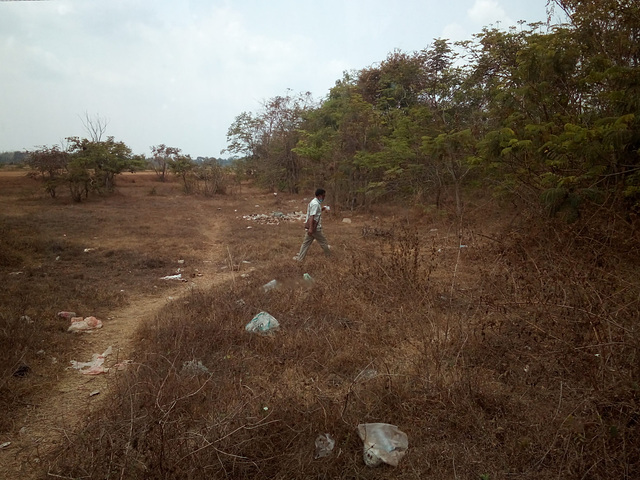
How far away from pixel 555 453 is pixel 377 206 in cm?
1328

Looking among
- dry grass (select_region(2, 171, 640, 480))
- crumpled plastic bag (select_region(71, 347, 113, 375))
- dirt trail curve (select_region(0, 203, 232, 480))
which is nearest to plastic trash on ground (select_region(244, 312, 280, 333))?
dry grass (select_region(2, 171, 640, 480))

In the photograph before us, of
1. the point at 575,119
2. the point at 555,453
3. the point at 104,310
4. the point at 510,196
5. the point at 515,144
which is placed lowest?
the point at 104,310

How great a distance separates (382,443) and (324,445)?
351mm

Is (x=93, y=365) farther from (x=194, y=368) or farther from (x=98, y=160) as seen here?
(x=98, y=160)

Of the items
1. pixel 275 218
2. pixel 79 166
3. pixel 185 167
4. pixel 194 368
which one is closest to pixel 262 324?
pixel 194 368

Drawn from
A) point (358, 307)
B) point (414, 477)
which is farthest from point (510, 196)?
point (414, 477)

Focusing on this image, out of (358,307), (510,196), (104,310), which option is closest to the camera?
(358,307)

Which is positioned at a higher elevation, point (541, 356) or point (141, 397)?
point (541, 356)

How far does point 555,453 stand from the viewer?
2043 mm

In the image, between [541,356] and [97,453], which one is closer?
[97,453]

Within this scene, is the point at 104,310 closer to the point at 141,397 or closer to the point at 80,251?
the point at 141,397

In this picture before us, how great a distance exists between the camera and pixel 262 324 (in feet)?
13.3

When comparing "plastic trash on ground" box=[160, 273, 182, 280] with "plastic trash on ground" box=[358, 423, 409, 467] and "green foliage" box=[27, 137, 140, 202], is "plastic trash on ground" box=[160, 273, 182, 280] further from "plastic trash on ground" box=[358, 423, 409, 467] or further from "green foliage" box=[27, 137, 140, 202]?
"green foliage" box=[27, 137, 140, 202]

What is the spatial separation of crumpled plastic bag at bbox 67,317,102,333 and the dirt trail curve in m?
0.10
